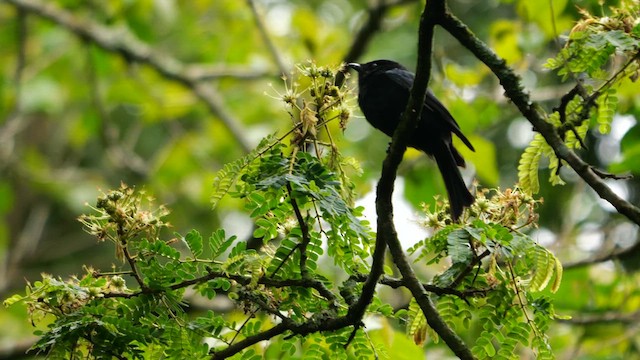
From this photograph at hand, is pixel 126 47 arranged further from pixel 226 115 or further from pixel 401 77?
pixel 401 77

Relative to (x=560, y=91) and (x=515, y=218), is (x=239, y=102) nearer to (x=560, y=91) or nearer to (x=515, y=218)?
(x=560, y=91)

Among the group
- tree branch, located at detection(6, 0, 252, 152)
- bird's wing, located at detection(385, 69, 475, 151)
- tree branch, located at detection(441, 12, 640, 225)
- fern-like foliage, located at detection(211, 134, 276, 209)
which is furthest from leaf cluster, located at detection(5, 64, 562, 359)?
tree branch, located at detection(6, 0, 252, 152)

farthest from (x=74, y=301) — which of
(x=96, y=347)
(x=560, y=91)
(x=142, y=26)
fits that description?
(x=142, y=26)

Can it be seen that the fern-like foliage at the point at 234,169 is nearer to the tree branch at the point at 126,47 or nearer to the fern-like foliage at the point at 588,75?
the fern-like foliage at the point at 588,75

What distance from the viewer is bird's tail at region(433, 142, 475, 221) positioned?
3.29 m

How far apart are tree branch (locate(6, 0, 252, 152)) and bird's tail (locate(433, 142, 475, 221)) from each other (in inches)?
131

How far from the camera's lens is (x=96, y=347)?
2238 millimetres

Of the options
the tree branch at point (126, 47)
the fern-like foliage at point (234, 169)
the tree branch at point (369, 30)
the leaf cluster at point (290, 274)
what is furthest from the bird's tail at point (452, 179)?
the tree branch at point (126, 47)

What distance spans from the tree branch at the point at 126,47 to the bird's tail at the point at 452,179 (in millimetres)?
3329

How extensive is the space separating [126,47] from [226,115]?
111cm

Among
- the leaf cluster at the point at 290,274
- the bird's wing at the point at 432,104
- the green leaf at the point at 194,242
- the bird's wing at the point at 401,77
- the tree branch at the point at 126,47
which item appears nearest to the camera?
the leaf cluster at the point at 290,274

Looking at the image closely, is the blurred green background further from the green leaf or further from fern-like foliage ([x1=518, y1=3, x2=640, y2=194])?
the green leaf

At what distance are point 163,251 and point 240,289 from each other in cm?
23

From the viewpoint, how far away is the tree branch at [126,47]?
23.7 ft
